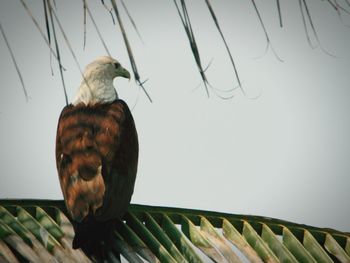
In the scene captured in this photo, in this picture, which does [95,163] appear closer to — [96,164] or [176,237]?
[96,164]

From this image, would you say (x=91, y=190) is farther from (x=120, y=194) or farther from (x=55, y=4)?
(x=55, y=4)

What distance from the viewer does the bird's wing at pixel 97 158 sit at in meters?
3.41

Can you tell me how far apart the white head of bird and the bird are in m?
0.02

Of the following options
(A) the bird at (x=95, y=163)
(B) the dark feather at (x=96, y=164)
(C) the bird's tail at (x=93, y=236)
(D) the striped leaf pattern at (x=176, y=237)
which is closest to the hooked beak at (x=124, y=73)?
(A) the bird at (x=95, y=163)

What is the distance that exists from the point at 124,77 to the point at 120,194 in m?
1.82

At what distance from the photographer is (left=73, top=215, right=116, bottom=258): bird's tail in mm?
3092

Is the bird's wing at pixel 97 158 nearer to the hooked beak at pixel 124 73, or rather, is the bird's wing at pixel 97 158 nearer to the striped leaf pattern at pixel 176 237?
the striped leaf pattern at pixel 176 237

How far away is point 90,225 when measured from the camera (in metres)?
3.33

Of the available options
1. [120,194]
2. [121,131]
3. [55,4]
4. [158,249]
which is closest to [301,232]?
[158,249]

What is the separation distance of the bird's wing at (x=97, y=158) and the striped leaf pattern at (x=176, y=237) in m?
0.12

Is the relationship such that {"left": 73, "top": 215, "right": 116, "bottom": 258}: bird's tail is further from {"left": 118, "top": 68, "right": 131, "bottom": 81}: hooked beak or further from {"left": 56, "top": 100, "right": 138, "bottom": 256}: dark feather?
{"left": 118, "top": 68, "right": 131, "bottom": 81}: hooked beak

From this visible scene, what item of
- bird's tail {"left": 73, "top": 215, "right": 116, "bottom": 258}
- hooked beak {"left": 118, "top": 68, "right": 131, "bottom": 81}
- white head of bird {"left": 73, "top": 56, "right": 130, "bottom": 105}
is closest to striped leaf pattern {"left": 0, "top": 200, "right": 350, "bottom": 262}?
bird's tail {"left": 73, "top": 215, "right": 116, "bottom": 258}

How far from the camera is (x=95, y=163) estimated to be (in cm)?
358

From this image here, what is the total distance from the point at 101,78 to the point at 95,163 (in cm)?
150
